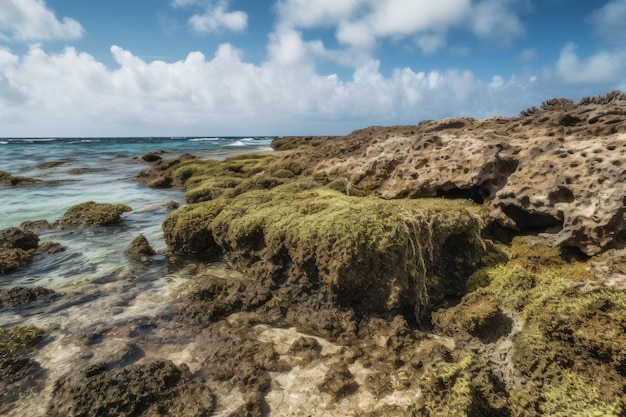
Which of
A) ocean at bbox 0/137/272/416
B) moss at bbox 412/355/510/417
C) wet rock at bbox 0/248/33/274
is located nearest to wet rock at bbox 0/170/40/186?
ocean at bbox 0/137/272/416

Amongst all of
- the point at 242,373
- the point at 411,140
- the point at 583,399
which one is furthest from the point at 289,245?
the point at 411,140

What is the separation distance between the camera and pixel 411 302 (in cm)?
546

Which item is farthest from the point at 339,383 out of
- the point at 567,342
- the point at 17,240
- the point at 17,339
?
the point at 17,240

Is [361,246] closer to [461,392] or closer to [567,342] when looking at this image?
[461,392]

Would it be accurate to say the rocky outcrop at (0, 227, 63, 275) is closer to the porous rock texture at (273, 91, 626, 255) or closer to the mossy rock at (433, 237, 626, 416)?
the porous rock texture at (273, 91, 626, 255)

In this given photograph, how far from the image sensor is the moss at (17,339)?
4.80 meters

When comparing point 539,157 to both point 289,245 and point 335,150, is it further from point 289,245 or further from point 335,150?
point 335,150

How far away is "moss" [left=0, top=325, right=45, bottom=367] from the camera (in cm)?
480

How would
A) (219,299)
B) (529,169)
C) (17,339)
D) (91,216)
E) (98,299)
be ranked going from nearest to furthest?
(17,339), (219,299), (98,299), (529,169), (91,216)

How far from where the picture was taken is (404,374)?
423 centimetres

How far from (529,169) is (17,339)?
929 cm

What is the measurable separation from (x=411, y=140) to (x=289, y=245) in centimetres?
690

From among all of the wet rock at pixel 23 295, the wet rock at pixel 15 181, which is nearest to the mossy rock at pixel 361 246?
the wet rock at pixel 23 295

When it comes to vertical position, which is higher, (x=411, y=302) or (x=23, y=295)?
(x=411, y=302)
